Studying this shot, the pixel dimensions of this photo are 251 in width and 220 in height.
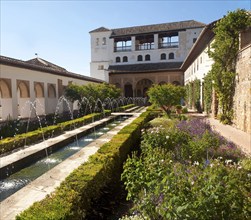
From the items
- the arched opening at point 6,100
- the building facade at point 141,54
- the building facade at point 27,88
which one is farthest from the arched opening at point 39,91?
the building facade at point 141,54

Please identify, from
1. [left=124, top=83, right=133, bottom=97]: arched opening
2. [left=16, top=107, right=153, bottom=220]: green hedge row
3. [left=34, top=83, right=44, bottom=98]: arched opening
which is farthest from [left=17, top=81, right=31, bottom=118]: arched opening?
[left=124, top=83, right=133, bottom=97]: arched opening

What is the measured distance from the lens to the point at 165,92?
17.2m

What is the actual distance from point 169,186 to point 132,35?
4268 centimetres

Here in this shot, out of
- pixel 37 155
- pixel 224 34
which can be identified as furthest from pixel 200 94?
pixel 37 155

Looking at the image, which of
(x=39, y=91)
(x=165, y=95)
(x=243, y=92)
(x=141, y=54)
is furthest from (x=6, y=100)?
(x=141, y=54)

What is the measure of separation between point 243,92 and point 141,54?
3432 cm

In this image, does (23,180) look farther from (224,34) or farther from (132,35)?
(132,35)

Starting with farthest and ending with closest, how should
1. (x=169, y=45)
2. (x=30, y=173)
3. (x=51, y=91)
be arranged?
(x=169, y=45) → (x=51, y=91) → (x=30, y=173)

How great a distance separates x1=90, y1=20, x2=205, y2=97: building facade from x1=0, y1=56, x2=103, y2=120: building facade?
1553 centimetres

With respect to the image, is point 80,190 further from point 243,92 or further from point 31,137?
point 243,92

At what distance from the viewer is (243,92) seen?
456 inches

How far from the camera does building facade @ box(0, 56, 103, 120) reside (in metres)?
16.8

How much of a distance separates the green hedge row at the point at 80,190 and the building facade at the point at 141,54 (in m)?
34.6

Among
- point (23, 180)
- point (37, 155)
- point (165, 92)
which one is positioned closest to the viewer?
point (23, 180)
